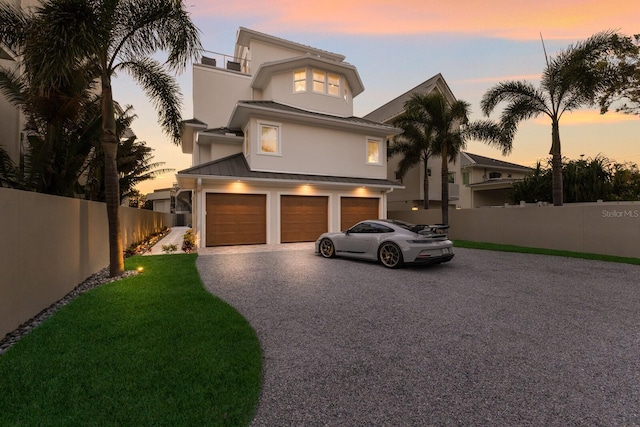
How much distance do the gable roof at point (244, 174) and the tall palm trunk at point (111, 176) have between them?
169 inches

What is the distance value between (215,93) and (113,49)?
514 inches

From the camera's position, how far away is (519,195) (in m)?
19.7

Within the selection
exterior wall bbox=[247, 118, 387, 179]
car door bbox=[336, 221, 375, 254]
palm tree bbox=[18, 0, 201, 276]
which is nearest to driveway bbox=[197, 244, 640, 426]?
car door bbox=[336, 221, 375, 254]

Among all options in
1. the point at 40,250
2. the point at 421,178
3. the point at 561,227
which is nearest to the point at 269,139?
the point at 40,250

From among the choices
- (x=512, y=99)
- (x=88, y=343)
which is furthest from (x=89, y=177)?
(x=512, y=99)

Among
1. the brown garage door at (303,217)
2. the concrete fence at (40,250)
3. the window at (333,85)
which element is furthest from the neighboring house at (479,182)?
the concrete fence at (40,250)

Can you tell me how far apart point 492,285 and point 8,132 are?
Answer: 15278 millimetres

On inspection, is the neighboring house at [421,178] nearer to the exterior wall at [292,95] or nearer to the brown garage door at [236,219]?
the exterior wall at [292,95]

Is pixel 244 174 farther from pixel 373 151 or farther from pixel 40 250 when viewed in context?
pixel 40 250

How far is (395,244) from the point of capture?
845cm

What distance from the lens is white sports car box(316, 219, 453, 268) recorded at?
27.0 ft

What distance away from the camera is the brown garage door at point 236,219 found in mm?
13266

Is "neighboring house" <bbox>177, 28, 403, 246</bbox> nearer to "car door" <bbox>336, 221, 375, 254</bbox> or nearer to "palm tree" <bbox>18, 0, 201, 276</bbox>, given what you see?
"palm tree" <bbox>18, 0, 201, 276</bbox>

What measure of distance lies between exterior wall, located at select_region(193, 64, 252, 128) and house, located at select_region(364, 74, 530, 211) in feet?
38.9
